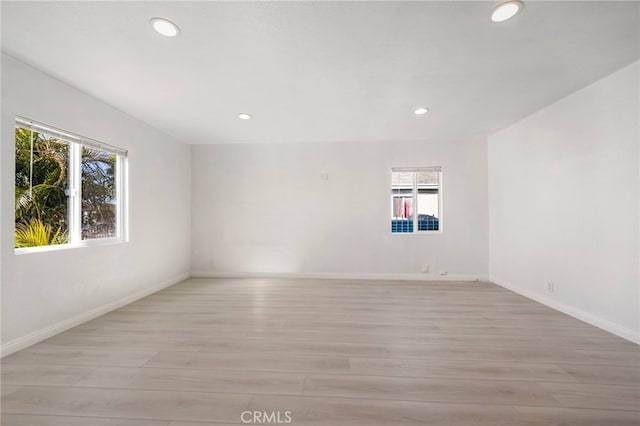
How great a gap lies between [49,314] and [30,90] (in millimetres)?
2032

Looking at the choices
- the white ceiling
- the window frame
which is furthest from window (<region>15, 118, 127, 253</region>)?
the window frame

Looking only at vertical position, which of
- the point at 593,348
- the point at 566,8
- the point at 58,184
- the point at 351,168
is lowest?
the point at 593,348

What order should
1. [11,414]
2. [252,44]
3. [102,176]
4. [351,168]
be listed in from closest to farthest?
[11,414], [252,44], [102,176], [351,168]

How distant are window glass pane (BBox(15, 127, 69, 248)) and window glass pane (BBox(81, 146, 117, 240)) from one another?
0.69ft

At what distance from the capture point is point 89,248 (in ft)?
9.27

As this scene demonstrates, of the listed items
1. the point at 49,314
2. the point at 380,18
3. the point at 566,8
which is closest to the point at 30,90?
the point at 49,314

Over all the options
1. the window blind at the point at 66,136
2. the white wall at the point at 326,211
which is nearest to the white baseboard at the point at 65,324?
the white wall at the point at 326,211

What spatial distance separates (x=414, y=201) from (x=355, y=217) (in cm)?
111

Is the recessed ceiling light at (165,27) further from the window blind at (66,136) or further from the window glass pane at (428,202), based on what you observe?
the window glass pane at (428,202)

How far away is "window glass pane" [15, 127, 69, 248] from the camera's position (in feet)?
7.47

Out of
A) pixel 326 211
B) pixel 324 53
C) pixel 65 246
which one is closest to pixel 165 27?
pixel 324 53

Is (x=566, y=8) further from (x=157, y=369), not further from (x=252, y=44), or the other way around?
(x=157, y=369)

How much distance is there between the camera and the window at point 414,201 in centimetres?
467

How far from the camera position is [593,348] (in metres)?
2.17
